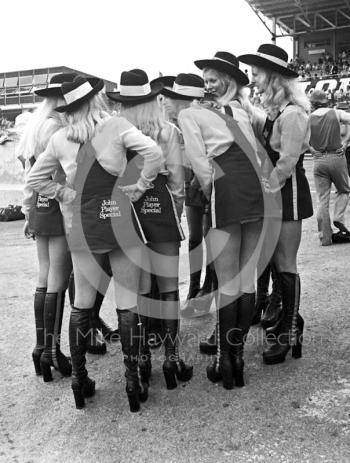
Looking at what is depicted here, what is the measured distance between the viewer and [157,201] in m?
3.04

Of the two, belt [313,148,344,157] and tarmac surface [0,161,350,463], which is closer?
Result: tarmac surface [0,161,350,463]

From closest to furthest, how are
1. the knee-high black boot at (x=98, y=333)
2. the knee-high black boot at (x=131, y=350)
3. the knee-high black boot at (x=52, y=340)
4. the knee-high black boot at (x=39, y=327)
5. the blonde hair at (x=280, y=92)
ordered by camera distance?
the knee-high black boot at (x=131, y=350)
the blonde hair at (x=280, y=92)
the knee-high black boot at (x=52, y=340)
the knee-high black boot at (x=39, y=327)
the knee-high black boot at (x=98, y=333)

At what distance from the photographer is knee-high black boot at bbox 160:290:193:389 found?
10.3 feet

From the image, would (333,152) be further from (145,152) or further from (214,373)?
(145,152)

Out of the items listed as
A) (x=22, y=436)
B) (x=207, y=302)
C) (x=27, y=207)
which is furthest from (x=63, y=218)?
(x=207, y=302)

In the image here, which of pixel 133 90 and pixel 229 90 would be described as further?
pixel 229 90

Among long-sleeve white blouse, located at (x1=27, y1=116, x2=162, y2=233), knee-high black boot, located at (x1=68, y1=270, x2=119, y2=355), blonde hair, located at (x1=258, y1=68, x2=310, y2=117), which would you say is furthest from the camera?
knee-high black boot, located at (x1=68, y1=270, x2=119, y2=355)

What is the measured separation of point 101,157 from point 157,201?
18.5 inches

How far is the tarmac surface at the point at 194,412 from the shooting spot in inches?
98.9

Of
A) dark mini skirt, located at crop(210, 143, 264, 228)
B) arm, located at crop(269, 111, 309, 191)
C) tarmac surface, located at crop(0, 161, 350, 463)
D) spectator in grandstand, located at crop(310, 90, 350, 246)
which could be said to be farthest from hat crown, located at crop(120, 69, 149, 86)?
spectator in grandstand, located at crop(310, 90, 350, 246)

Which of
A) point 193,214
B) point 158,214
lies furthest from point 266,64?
point 193,214

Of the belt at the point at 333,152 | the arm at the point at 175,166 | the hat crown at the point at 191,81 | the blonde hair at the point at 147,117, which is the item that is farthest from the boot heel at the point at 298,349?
the belt at the point at 333,152

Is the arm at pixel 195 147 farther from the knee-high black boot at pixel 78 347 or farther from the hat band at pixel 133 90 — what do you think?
the knee-high black boot at pixel 78 347

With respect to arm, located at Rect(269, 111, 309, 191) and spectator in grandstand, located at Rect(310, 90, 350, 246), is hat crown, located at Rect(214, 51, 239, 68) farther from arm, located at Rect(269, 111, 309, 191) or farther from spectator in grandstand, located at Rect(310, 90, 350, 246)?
spectator in grandstand, located at Rect(310, 90, 350, 246)
